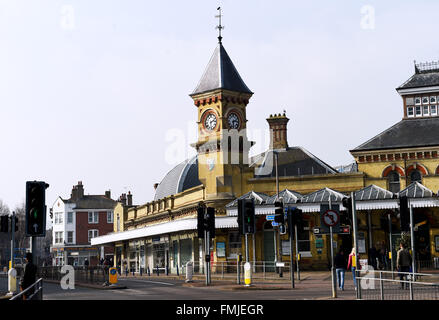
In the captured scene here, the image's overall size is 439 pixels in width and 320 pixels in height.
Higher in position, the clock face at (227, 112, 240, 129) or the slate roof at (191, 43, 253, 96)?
the slate roof at (191, 43, 253, 96)

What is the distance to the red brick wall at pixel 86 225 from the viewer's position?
90.3m

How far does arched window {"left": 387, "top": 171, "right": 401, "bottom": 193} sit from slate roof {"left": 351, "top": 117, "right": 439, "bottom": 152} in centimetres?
185

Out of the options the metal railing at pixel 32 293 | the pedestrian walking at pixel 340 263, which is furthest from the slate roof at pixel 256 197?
the metal railing at pixel 32 293

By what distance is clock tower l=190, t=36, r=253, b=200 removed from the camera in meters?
45.5

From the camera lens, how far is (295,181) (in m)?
45.1

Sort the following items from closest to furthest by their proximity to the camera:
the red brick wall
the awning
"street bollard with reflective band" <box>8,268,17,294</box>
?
1. "street bollard with reflective band" <box>8,268,17,294</box>
2. the awning
3. the red brick wall

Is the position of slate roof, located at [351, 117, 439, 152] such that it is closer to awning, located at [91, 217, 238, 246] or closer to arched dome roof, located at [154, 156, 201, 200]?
awning, located at [91, 217, 238, 246]

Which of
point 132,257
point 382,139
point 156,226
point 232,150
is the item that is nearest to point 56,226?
point 132,257

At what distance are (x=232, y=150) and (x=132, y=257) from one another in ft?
75.1

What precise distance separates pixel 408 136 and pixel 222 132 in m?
13.1

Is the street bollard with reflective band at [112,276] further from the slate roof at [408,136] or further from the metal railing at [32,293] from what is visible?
the slate roof at [408,136]

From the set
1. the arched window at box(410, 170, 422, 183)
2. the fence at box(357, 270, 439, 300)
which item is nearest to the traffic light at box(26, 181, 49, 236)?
the fence at box(357, 270, 439, 300)

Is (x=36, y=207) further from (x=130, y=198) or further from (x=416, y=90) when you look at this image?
(x=130, y=198)

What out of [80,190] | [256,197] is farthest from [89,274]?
[80,190]
